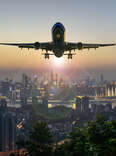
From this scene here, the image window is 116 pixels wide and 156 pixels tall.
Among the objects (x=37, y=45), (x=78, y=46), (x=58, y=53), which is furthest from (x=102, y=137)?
(x=37, y=45)

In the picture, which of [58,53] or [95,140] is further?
[58,53]

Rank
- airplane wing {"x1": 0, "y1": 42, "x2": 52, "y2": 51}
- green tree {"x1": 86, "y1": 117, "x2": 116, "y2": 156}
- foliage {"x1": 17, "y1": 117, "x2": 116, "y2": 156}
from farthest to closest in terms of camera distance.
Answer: airplane wing {"x1": 0, "y1": 42, "x2": 52, "y2": 51}, foliage {"x1": 17, "y1": 117, "x2": 116, "y2": 156}, green tree {"x1": 86, "y1": 117, "x2": 116, "y2": 156}

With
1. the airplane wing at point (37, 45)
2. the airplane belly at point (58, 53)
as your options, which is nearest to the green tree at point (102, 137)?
the airplane belly at point (58, 53)

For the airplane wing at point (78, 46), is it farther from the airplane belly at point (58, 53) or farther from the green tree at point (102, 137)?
the green tree at point (102, 137)

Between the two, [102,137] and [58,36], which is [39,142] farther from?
[58,36]

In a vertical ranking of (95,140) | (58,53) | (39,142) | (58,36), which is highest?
(58,36)

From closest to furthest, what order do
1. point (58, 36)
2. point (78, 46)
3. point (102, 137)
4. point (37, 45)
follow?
point (102, 137) → point (58, 36) → point (37, 45) → point (78, 46)

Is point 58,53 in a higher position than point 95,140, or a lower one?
higher

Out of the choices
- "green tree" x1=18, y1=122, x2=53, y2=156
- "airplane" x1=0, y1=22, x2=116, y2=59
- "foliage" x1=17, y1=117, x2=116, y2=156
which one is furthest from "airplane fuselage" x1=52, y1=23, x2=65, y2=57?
"green tree" x1=18, y1=122, x2=53, y2=156

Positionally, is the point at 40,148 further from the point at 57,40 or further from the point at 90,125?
the point at 57,40

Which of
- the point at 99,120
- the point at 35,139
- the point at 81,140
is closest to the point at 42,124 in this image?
the point at 35,139

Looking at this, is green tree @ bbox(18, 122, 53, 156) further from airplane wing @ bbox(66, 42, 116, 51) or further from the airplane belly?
airplane wing @ bbox(66, 42, 116, 51)
